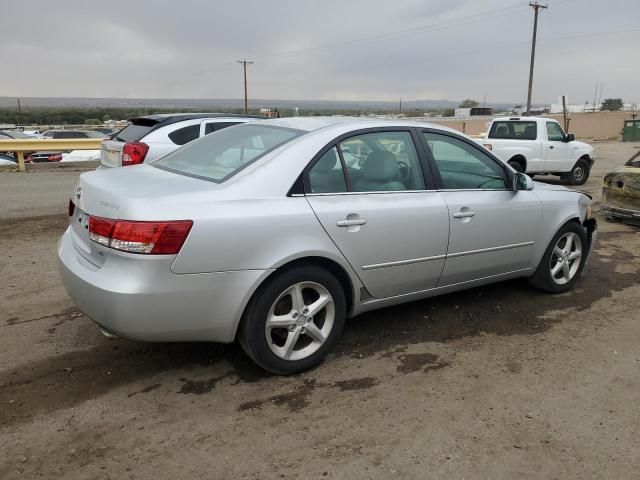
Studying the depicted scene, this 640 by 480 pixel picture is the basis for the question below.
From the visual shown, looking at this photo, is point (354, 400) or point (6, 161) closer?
point (354, 400)

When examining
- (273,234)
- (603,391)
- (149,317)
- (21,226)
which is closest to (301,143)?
(273,234)

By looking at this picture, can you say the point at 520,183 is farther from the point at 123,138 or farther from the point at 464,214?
the point at 123,138

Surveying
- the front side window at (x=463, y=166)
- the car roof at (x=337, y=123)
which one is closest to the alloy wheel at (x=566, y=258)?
the front side window at (x=463, y=166)

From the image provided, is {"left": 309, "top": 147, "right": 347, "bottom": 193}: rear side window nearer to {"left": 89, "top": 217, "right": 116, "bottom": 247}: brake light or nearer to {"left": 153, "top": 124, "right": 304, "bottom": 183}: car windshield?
{"left": 153, "top": 124, "right": 304, "bottom": 183}: car windshield

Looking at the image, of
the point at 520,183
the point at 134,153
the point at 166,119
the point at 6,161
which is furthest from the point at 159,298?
the point at 6,161

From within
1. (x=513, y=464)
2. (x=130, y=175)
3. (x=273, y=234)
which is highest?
(x=130, y=175)

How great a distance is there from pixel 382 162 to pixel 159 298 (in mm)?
1860

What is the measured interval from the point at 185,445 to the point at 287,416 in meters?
0.58

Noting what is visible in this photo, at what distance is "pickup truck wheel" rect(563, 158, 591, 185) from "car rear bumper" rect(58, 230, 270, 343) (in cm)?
1280

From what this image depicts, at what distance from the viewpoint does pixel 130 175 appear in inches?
144

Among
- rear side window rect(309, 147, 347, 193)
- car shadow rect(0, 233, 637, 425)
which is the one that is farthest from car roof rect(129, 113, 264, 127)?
rear side window rect(309, 147, 347, 193)

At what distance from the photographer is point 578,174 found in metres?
14.1

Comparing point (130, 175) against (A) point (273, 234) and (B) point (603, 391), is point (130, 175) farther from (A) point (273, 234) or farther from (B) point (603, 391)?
(B) point (603, 391)

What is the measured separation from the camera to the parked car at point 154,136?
7.88 meters
